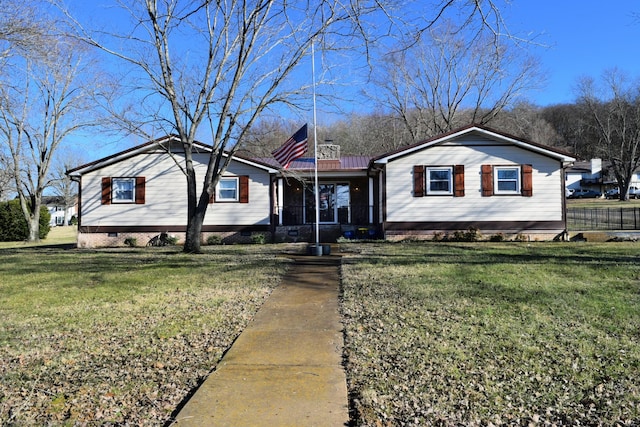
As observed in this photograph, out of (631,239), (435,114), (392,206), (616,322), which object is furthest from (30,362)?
(435,114)

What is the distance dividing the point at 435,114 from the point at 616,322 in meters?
31.3

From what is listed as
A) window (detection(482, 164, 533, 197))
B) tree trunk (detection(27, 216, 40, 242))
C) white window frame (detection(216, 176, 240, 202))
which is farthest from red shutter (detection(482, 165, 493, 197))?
tree trunk (detection(27, 216, 40, 242))

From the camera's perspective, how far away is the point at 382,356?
160 inches

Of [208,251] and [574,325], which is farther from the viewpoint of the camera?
[208,251]

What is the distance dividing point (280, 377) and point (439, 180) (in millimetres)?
13465

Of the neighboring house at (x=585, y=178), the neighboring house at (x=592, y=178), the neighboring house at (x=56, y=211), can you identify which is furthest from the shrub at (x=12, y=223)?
the neighboring house at (x=585, y=178)

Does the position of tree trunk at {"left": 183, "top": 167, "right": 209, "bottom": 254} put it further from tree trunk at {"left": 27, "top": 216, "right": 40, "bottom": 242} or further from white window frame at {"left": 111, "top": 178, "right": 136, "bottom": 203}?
tree trunk at {"left": 27, "top": 216, "right": 40, "bottom": 242}

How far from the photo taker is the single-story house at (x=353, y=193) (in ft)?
51.9

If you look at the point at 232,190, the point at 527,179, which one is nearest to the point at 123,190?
the point at 232,190

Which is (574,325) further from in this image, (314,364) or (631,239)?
(631,239)

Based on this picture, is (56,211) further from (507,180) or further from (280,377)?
(280,377)

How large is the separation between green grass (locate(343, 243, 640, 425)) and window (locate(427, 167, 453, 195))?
7520mm

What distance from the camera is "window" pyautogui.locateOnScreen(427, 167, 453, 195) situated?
15.9 m

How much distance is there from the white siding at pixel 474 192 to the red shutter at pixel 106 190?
35.8ft
